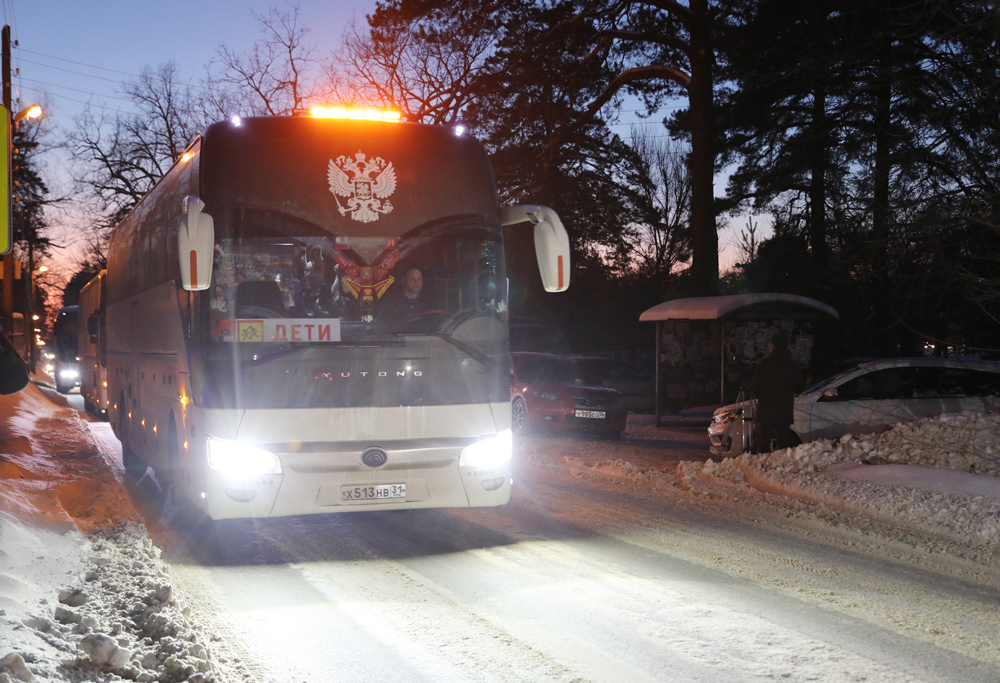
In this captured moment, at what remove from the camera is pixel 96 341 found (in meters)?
19.9

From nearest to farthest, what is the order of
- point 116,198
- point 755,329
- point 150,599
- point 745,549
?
point 150,599, point 745,549, point 755,329, point 116,198

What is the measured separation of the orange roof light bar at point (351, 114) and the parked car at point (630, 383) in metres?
15.5

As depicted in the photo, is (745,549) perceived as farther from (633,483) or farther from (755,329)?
(755,329)

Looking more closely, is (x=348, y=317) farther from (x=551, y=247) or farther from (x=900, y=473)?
(x=900, y=473)

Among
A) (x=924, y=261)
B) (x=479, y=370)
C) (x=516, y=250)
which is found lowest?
(x=479, y=370)

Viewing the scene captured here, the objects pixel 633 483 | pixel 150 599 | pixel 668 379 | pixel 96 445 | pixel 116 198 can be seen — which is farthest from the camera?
pixel 116 198

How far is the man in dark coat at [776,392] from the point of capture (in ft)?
40.6

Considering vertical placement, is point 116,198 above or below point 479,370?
above

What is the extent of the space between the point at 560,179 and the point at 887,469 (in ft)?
75.3

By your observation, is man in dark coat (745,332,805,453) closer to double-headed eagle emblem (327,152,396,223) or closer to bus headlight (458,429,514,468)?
bus headlight (458,429,514,468)

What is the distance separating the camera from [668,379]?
22172mm

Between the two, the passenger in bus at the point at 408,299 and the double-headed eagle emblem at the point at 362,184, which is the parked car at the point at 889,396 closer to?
the passenger in bus at the point at 408,299

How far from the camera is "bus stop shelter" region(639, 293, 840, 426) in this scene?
757 inches

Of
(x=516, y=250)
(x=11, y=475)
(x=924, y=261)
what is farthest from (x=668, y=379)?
(x=11, y=475)
